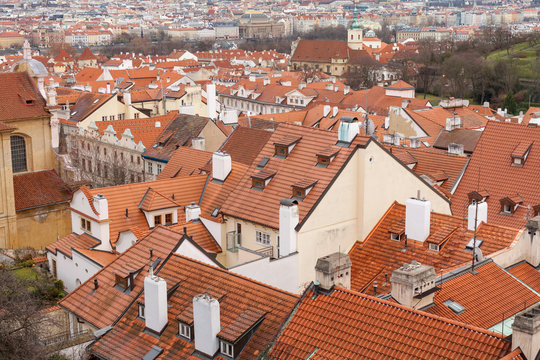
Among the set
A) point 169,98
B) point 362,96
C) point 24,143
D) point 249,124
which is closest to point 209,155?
point 24,143

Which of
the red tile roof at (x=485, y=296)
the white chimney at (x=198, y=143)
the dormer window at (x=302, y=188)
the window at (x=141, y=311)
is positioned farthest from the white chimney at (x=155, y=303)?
the white chimney at (x=198, y=143)

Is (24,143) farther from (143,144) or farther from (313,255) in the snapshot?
(313,255)

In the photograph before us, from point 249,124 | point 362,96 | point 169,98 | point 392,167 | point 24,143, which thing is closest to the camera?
point 392,167

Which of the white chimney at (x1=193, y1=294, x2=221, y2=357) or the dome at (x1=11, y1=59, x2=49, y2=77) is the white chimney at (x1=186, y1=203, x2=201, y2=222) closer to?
the white chimney at (x1=193, y1=294, x2=221, y2=357)

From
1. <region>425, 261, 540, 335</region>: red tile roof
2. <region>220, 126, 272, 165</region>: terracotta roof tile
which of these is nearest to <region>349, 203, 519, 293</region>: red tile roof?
<region>425, 261, 540, 335</region>: red tile roof

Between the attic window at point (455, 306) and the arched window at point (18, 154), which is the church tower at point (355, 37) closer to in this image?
the arched window at point (18, 154)
